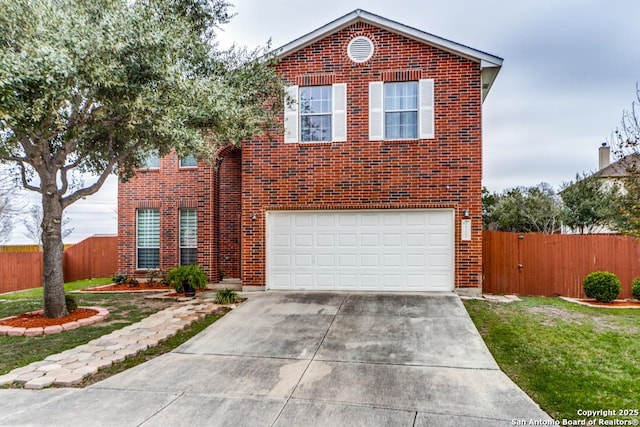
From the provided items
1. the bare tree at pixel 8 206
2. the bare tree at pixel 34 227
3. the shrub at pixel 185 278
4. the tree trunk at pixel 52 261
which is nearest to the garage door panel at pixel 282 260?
the shrub at pixel 185 278

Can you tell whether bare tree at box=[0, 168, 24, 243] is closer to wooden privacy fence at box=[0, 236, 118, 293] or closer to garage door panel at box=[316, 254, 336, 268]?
wooden privacy fence at box=[0, 236, 118, 293]

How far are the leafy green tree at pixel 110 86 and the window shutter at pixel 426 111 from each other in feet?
13.2

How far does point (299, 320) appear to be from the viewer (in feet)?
26.0

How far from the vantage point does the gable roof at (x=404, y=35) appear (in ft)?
33.2

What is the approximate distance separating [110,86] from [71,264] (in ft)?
42.1

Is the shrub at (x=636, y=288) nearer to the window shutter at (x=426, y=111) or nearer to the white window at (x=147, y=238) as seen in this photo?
the window shutter at (x=426, y=111)

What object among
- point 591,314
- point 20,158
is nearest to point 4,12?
point 20,158

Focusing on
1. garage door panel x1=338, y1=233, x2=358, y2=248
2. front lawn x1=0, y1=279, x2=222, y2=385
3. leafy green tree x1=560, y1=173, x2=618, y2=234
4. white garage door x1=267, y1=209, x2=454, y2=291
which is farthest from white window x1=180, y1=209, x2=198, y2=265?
leafy green tree x1=560, y1=173, x2=618, y2=234

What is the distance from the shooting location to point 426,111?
1037 cm

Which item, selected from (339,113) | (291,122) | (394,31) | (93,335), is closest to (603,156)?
(394,31)

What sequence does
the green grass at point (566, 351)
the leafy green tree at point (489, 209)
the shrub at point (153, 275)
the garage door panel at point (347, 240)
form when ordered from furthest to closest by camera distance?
the leafy green tree at point (489, 209), the shrub at point (153, 275), the garage door panel at point (347, 240), the green grass at point (566, 351)

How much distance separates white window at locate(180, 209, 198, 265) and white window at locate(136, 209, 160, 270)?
33.6 inches

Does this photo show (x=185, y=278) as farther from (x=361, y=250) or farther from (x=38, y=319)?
(x=361, y=250)

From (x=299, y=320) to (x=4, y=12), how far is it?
6906 millimetres
